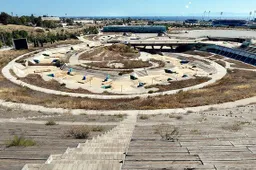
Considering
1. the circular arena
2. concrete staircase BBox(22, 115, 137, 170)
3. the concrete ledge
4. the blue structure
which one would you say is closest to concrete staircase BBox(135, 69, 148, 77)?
the circular arena

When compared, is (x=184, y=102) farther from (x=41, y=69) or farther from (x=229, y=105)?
(x=41, y=69)

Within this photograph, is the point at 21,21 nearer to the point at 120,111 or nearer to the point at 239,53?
the point at 239,53

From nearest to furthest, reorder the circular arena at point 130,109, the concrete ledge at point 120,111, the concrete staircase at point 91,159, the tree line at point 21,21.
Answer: the concrete staircase at point 91,159, the circular arena at point 130,109, the concrete ledge at point 120,111, the tree line at point 21,21

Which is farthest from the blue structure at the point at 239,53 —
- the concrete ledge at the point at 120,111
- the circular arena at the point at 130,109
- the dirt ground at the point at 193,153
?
the dirt ground at the point at 193,153

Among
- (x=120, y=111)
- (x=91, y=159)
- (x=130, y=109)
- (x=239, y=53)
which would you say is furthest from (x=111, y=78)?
(x=239, y=53)

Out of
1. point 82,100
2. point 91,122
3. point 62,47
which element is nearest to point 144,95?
point 82,100

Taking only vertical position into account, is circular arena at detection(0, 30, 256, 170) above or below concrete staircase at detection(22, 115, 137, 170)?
below

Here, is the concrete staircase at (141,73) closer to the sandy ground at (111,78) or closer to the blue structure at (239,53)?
the sandy ground at (111,78)

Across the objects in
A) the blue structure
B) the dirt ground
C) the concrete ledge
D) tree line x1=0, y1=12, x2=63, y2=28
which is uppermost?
tree line x1=0, y1=12, x2=63, y2=28

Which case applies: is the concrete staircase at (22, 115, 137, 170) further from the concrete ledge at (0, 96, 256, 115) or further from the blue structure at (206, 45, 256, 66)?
the blue structure at (206, 45, 256, 66)

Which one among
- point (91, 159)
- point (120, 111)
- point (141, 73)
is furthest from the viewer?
point (141, 73)

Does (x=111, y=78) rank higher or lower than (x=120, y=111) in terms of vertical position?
lower
